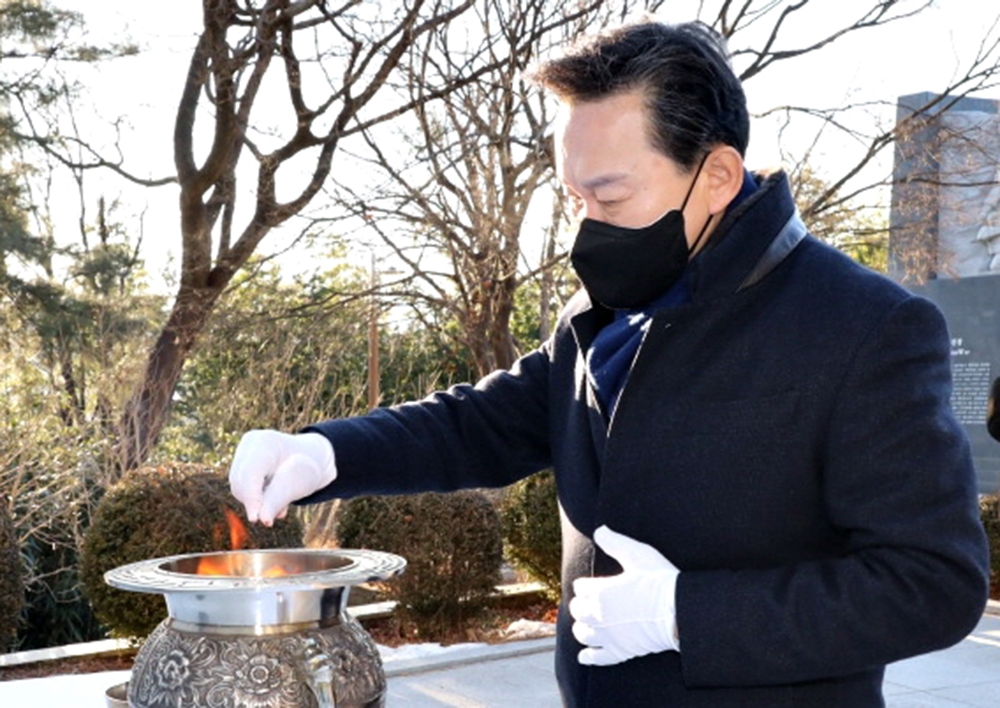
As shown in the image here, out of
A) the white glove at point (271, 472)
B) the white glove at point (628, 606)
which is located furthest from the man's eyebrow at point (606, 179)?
the white glove at point (271, 472)

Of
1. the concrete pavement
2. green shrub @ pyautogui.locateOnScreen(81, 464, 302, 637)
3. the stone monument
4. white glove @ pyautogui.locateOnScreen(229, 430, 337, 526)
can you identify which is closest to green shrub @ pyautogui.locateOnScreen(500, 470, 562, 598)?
the concrete pavement

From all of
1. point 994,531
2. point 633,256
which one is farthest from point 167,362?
→ point 633,256

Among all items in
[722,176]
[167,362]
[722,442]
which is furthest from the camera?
[167,362]

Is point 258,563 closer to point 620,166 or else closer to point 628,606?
point 628,606

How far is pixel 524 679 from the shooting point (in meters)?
6.11

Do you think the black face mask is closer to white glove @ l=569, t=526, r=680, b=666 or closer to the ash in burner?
white glove @ l=569, t=526, r=680, b=666

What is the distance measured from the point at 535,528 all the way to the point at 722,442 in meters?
6.49

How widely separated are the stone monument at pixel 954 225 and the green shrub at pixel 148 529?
278 inches

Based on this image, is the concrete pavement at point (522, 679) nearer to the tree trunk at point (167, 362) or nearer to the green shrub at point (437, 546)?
the green shrub at point (437, 546)

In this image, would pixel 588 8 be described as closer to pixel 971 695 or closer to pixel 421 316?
pixel 421 316

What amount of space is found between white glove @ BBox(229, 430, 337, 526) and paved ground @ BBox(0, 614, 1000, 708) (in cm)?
381

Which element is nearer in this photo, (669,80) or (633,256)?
(669,80)

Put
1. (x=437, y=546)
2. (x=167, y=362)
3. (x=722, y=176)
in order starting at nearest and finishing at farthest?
(x=722, y=176) → (x=437, y=546) → (x=167, y=362)

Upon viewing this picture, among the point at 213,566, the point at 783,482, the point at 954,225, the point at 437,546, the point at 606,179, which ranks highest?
the point at 954,225
